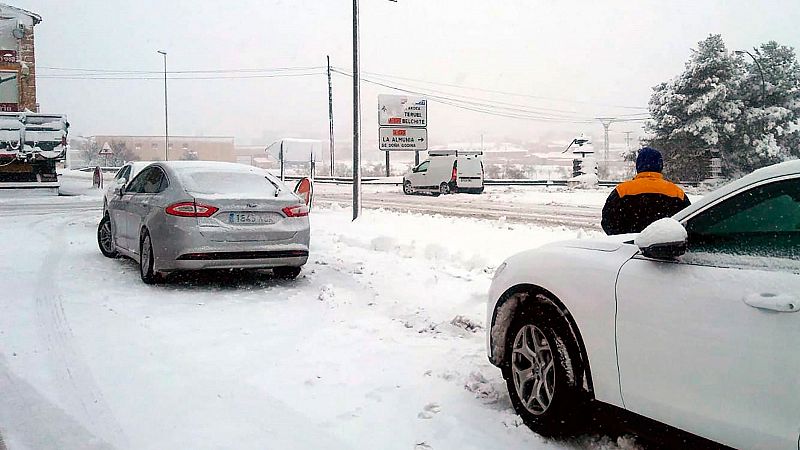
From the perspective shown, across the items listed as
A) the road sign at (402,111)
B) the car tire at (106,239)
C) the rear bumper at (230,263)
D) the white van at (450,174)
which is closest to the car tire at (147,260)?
the rear bumper at (230,263)

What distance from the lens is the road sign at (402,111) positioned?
32.8 metres

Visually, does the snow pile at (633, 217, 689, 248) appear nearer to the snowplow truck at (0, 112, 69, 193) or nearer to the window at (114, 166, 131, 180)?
the window at (114, 166, 131, 180)

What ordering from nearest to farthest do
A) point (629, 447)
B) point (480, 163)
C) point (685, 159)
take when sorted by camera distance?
1. point (629, 447)
2. point (480, 163)
3. point (685, 159)

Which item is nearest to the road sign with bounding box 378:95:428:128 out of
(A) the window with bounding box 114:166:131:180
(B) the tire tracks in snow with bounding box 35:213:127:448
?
(A) the window with bounding box 114:166:131:180

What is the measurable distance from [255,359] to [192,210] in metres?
2.79

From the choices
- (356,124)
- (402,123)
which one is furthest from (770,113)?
(356,124)

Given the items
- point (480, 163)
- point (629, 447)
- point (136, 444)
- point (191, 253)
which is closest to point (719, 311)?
point (629, 447)

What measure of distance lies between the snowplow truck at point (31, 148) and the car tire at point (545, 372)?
22.4 metres

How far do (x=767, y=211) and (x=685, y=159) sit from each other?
1264 inches

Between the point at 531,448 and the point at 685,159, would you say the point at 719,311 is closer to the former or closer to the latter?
the point at 531,448

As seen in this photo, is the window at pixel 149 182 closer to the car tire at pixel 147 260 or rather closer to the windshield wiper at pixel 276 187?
the car tire at pixel 147 260

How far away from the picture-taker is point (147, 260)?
807 centimetres

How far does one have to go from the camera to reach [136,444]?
3682 millimetres

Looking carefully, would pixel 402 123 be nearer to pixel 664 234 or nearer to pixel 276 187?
pixel 276 187
